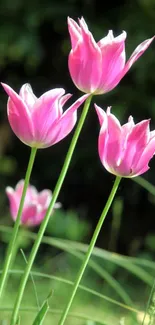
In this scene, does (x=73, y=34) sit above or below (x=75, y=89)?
below

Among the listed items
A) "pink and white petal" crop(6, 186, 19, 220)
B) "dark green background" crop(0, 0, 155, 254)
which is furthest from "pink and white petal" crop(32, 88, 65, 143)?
"dark green background" crop(0, 0, 155, 254)

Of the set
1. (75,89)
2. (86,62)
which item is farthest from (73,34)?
(75,89)

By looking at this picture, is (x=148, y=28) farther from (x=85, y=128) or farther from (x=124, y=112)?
(x=85, y=128)

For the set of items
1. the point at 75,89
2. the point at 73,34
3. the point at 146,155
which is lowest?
the point at 146,155

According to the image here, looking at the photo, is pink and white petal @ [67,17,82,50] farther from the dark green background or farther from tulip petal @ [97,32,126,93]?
the dark green background

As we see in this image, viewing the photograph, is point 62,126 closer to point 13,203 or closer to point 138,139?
point 138,139

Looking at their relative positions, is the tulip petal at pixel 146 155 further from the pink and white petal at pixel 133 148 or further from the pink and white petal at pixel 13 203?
the pink and white petal at pixel 13 203
